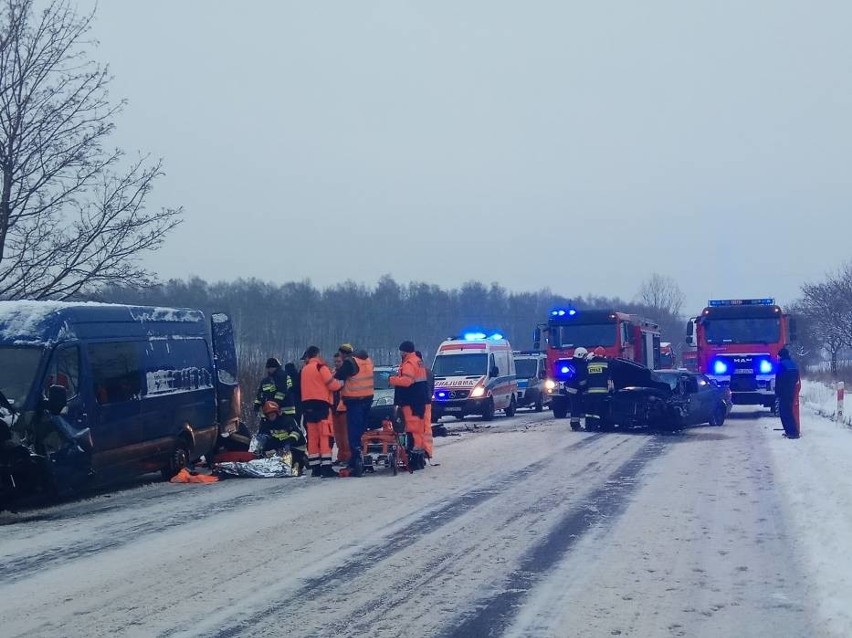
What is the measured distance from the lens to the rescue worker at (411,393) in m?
15.3

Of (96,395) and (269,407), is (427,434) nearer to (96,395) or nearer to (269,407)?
(269,407)

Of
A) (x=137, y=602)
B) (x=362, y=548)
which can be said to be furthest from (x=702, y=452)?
(x=137, y=602)

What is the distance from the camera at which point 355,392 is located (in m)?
15.0

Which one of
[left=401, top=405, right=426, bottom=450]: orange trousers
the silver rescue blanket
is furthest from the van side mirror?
[left=401, top=405, right=426, bottom=450]: orange trousers

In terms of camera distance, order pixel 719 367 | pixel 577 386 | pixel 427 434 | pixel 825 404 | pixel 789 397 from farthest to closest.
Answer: pixel 825 404 → pixel 719 367 → pixel 577 386 → pixel 789 397 → pixel 427 434

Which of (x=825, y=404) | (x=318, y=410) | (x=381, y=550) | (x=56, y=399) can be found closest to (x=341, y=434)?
(x=318, y=410)

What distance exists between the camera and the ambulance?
94.2ft

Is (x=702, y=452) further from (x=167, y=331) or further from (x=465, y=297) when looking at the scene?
(x=465, y=297)

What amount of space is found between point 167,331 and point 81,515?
3900 millimetres

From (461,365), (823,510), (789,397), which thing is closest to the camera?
(823,510)

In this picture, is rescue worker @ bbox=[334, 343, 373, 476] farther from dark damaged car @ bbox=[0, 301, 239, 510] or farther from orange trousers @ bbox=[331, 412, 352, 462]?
dark damaged car @ bbox=[0, 301, 239, 510]

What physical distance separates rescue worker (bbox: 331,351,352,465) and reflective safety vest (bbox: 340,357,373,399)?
0.28 metres

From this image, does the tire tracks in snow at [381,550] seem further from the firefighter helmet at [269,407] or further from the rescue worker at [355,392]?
the firefighter helmet at [269,407]

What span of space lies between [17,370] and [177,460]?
3221 mm
